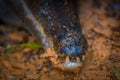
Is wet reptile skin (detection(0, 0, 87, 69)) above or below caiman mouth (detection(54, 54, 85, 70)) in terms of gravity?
above

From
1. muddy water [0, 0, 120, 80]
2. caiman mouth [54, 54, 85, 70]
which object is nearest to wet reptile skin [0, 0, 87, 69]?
caiman mouth [54, 54, 85, 70]

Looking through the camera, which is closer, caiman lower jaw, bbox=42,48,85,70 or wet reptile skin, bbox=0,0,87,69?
caiman lower jaw, bbox=42,48,85,70

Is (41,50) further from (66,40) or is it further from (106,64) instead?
(106,64)

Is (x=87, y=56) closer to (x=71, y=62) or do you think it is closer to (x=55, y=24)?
(x=71, y=62)

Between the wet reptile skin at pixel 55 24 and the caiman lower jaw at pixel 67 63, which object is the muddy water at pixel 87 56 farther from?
the wet reptile skin at pixel 55 24

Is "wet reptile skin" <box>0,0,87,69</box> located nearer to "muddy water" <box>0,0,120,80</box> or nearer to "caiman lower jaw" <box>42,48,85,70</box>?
"caiman lower jaw" <box>42,48,85,70</box>

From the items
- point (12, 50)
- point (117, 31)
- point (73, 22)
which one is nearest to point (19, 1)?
point (12, 50)

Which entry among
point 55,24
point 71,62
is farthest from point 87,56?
point 55,24

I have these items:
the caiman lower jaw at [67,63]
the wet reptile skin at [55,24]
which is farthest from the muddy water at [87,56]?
the wet reptile skin at [55,24]
